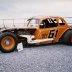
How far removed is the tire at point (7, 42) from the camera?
9.73 m

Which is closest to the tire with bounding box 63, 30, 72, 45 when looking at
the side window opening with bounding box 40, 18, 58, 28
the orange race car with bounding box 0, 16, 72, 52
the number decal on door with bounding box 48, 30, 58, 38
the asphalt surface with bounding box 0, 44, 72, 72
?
the orange race car with bounding box 0, 16, 72, 52

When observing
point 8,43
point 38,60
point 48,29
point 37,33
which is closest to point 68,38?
point 48,29

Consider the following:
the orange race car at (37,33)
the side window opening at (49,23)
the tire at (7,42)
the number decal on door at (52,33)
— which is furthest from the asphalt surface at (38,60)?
the side window opening at (49,23)

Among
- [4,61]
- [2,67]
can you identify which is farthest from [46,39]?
[2,67]

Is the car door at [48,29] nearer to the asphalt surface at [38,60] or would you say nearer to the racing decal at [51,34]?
the racing decal at [51,34]

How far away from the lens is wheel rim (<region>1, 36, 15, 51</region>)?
980cm

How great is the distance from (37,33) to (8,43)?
1.55 metres

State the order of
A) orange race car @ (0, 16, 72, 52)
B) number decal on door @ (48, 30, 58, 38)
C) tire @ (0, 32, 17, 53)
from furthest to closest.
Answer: number decal on door @ (48, 30, 58, 38), orange race car @ (0, 16, 72, 52), tire @ (0, 32, 17, 53)

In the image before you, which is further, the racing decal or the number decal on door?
the number decal on door

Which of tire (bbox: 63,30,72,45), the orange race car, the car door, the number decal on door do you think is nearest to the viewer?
the orange race car

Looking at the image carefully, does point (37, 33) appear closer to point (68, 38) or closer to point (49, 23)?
point (49, 23)

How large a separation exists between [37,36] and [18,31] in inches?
34.2

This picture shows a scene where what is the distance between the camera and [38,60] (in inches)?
322

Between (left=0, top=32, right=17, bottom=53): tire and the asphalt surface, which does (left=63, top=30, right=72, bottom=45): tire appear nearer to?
the asphalt surface
